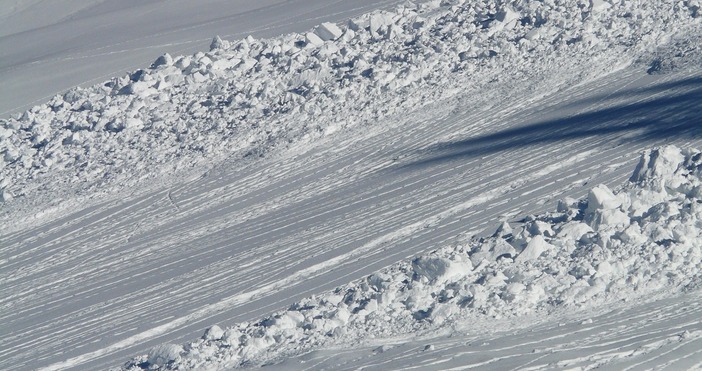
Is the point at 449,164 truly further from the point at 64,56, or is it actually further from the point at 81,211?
the point at 64,56

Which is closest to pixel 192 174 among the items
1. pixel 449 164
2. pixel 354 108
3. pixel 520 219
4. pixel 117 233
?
pixel 117 233

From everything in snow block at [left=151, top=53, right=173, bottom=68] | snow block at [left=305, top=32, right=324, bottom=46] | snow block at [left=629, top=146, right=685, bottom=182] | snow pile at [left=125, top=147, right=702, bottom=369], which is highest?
snow block at [left=151, top=53, right=173, bottom=68]

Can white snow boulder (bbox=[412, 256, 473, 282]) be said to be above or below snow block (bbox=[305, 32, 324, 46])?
below

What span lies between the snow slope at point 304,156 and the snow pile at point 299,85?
2 cm

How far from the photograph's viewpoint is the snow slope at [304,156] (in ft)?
26.1

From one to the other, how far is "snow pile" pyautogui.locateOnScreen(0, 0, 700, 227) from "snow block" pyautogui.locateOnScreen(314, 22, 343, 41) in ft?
0.07

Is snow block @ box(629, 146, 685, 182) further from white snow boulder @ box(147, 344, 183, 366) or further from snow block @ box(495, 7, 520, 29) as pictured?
snow block @ box(495, 7, 520, 29)

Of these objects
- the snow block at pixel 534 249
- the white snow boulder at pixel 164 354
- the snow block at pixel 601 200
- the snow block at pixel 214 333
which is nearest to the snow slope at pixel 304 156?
the white snow boulder at pixel 164 354

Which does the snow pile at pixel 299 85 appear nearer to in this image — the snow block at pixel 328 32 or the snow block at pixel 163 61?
the snow block at pixel 328 32

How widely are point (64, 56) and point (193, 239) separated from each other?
6339 mm

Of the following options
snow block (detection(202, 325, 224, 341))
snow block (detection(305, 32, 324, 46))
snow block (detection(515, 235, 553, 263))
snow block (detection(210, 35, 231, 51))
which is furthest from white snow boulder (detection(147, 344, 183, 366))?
snow block (detection(210, 35, 231, 51))

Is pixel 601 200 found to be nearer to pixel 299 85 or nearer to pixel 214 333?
pixel 214 333

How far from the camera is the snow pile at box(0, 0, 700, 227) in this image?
10.2 m

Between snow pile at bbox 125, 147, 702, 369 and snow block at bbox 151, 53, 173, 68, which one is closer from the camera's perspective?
snow pile at bbox 125, 147, 702, 369
